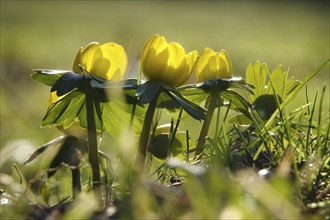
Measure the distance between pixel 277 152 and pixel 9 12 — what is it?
48.3 feet

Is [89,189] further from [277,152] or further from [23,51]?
[23,51]

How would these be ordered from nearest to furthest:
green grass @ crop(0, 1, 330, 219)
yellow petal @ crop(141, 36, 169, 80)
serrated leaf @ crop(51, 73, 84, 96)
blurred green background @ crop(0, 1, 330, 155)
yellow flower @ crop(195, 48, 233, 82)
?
1. green grass @ crop(0, 1, 330, 219)
2. serrated leaf @ crop(51, 73, 84, 96)
3. yellow petal @ crop(141, 36, 169, 80)
4. yellow flower @ crop(195, 48, 233, 82)
5. blurred green background @ crop(0, 1, 330, 155)

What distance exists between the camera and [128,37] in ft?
37.0

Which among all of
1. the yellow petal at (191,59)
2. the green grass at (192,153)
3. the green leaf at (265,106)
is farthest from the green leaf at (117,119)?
the green leaf at (265,106)

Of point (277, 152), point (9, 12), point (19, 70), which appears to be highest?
point (277, 152)

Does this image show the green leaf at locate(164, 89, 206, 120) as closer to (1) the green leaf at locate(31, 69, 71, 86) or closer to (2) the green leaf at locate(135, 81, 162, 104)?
(2) the green leaf at locate(135, 81, 162, 104)

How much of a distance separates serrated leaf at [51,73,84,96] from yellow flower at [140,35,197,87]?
14cm

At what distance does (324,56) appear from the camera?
342 inches

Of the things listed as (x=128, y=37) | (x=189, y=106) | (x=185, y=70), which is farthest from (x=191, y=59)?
(x=128, y=37)

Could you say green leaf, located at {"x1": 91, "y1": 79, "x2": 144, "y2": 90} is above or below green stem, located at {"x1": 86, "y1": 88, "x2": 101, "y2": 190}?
above

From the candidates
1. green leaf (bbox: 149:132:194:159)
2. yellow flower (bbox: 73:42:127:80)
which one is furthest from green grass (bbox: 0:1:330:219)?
yellow flower (bbox: 73:42:127:80)

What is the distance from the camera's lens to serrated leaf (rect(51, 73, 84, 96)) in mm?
1303

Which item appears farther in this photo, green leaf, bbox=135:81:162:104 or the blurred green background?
the blurred green background

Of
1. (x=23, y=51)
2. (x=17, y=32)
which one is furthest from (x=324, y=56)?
(x=17, y=32)
